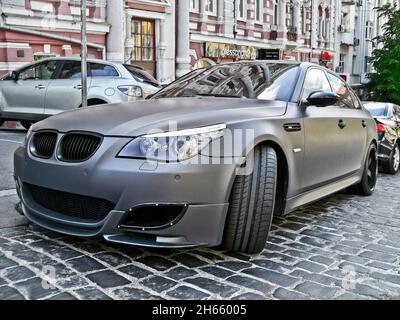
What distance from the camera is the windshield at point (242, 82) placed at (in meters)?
4.38

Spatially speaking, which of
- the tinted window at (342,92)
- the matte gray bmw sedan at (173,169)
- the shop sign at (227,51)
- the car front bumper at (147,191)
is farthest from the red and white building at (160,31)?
the car front bumper at (147,191)

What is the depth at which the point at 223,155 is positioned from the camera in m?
3.31

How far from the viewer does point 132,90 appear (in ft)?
31.5

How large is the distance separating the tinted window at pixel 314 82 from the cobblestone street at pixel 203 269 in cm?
130

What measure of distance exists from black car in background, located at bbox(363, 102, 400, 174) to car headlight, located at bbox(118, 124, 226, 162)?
6137 millimetres

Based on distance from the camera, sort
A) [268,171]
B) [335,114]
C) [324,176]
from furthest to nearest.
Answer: [335,114], [324,176], [268,171]

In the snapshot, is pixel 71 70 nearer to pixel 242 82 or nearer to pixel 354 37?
pixel 242 82

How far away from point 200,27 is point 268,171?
18.4 metres

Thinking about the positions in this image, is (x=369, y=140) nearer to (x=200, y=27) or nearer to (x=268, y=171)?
(x=268, y=171)

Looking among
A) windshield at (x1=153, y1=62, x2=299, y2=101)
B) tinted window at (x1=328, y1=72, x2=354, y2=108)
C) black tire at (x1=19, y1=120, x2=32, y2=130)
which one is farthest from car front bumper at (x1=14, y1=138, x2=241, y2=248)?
black tire at (x1=19, y1=120, x2=32, y2=130)

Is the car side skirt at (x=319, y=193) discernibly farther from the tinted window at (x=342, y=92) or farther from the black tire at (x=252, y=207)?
the tinted window at (x=342, y=92)

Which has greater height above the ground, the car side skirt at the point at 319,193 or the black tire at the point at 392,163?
the car side skirt at the point at 319,193

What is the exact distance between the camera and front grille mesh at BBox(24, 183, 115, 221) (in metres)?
3.28

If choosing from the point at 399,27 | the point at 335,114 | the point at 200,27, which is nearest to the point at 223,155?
the point at 335,114
